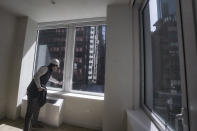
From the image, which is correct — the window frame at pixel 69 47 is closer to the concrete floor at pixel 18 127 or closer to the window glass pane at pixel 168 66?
the concrete floor at pixel 18 127

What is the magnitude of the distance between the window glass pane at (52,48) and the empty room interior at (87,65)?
3 centimetres

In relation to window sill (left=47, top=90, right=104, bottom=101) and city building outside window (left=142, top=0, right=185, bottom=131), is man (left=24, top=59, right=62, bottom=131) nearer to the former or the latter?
window sill (left=47, top=90, right=104, bottom=101)

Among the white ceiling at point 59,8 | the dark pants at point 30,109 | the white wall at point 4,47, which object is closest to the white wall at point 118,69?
the white ceiling at point 59,8

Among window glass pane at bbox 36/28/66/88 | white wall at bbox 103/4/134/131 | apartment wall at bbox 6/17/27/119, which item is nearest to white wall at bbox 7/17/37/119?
apartment wall at bbox 6/17/27/119

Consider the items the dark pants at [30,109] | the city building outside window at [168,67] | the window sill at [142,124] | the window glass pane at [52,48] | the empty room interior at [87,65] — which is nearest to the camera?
the city building outside window at [168,67]

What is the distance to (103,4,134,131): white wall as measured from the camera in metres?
2.26

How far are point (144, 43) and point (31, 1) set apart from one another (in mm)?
2459

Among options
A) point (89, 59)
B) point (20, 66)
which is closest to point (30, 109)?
point (20, 66)

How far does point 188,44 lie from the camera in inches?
30.0

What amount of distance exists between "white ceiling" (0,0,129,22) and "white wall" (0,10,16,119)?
27 cm

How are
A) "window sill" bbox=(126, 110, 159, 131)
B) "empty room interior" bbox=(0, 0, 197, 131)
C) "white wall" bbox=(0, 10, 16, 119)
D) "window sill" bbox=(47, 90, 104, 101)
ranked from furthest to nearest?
"white wall" bbox=(0, 10, 16, 119) < "window sill" bbox=(47, 90, 104, 101) < "empty room interior" bbox=(0, 0, 197, 131) < "window sill" bbox=(126, 110, 159, 131)

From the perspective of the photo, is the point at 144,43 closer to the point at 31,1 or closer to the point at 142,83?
the point at 142,83

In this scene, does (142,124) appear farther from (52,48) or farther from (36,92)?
(52,48)

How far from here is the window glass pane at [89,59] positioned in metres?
3.02
